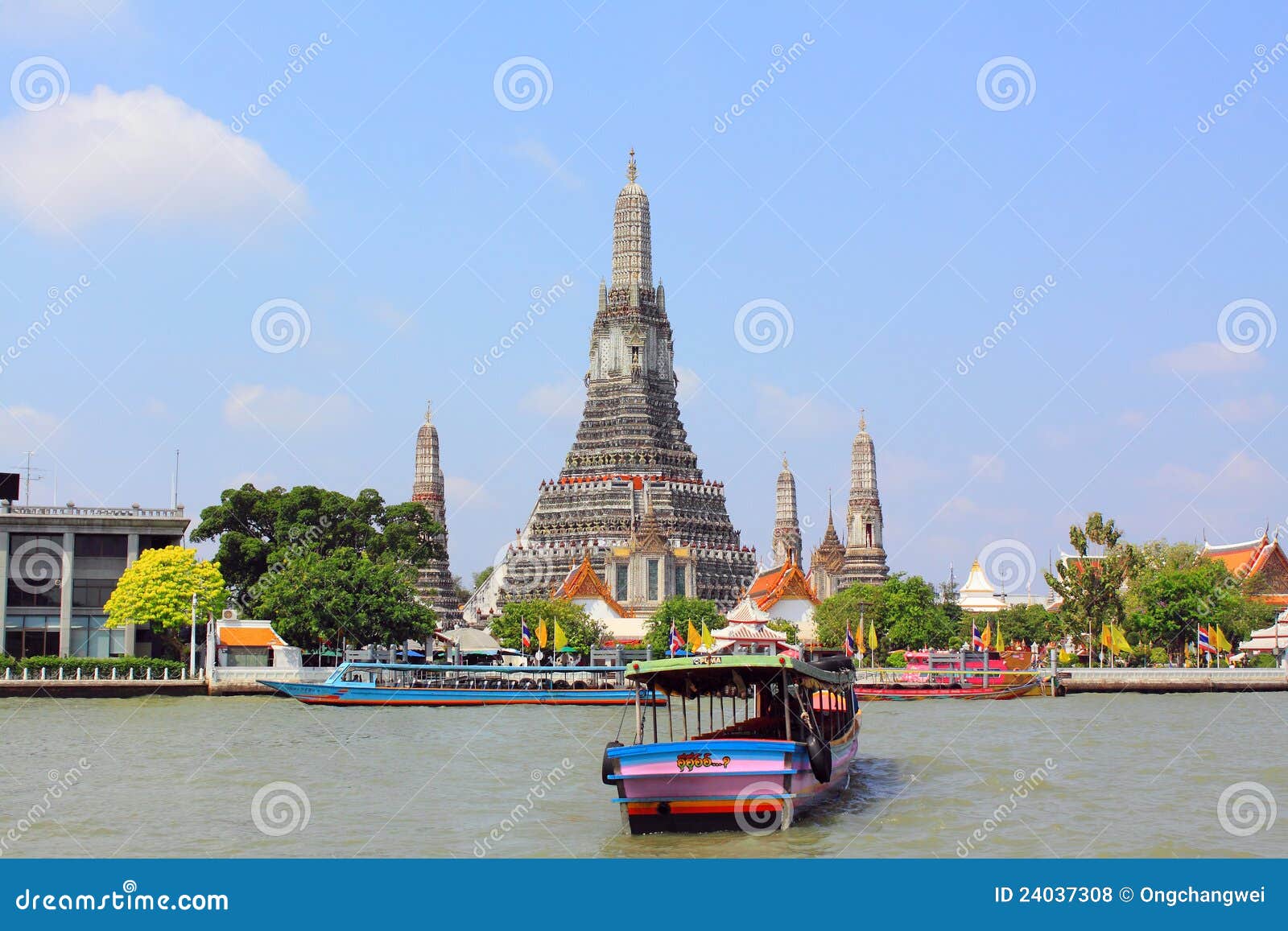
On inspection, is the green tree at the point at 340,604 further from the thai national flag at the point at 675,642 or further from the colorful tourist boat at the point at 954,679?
the colorful tourist boat at the point at 954,679

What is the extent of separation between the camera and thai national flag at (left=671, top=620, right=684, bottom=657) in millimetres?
75150

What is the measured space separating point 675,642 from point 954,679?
42.6ft

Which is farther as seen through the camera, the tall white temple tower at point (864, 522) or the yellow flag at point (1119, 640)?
the tall white temple tower at point (864, 522)

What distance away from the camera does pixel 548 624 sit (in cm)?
8662

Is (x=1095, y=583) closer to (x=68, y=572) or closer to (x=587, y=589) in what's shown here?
(x=587, y=589)

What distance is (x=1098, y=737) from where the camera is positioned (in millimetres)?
44844

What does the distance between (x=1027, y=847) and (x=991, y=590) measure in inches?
4711

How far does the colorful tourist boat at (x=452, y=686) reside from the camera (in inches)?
2405
